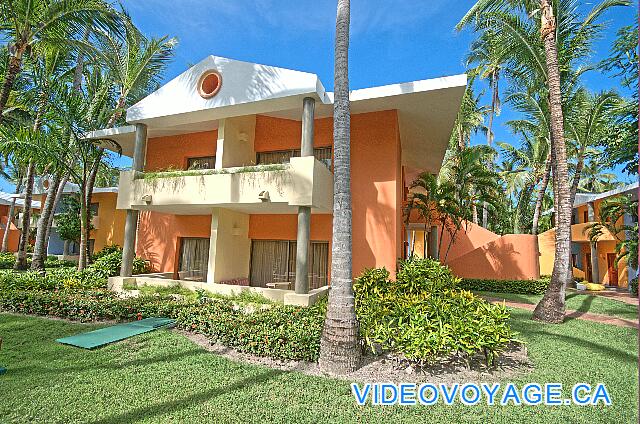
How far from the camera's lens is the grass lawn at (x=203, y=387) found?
4.73m

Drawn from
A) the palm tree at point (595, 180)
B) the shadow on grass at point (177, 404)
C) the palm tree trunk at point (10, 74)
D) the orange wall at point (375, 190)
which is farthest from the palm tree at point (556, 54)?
the palm tree at point (595, 180)

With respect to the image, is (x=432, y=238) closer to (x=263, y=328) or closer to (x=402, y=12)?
(x=402, y=12)

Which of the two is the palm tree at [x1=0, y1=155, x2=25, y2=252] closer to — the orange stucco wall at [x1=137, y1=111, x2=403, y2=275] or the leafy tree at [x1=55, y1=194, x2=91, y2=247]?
the leafy tree at [x1=55, y1=194, x2=91, y2=247]

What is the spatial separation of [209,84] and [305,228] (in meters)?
6.53

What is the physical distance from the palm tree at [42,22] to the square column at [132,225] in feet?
12.3

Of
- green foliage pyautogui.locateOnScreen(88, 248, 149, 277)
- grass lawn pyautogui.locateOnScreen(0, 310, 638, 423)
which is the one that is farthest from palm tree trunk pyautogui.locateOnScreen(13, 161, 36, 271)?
grass lawn pyautogui.locateOnScreen(0, 310, 638, 423)

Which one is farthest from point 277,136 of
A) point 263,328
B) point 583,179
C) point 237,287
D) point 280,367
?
point 583,179

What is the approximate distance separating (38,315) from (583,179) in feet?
148

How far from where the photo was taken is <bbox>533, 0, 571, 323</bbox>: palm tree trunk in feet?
33.9

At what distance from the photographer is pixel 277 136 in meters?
13.8

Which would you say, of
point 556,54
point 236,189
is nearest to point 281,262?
point 236,189

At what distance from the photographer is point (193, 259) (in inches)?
591

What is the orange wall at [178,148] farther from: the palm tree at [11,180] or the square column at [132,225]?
the palm tree at [11,180]

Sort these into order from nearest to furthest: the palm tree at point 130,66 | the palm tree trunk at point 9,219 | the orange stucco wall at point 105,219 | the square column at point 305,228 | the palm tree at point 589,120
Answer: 1. the square column at point 305,228
2. the palm tree at point 130,66
3. the palm tree at point 589,120
4. the orange stucco wall at point 105,219
5. the palm tree trunk at point 9,219
